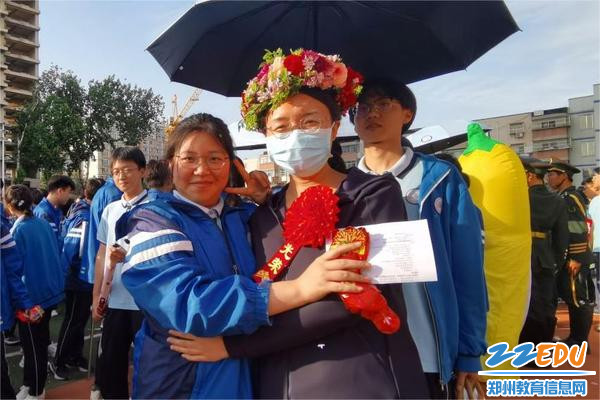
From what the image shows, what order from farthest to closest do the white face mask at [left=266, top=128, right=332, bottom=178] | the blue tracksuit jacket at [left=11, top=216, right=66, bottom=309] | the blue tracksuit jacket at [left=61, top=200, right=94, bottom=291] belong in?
1. the blue tracksuit jacket at [left=61, top=200, right=94, bottom=291]
2. the blue tracksuit jacket at [left=11, top=216, right=66, bottom=309]
3. the white face mask at [left=266, top=128, right=332, bottom=178]

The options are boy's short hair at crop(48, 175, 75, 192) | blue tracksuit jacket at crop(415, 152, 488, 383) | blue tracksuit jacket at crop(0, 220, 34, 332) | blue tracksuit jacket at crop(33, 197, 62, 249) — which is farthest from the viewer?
boy's short hair at crop(48, 175, 75, 192)

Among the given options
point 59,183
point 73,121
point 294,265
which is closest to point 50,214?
point 59,183

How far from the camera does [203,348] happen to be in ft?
4.53

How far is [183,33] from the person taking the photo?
82.1 inches

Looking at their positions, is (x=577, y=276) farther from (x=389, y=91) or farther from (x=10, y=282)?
(x=10, y=282)

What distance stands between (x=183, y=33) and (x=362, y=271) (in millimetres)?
1480

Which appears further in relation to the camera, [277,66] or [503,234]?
[503,234]

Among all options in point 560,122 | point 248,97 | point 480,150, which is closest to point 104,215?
point 248,97

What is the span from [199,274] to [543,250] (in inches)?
172

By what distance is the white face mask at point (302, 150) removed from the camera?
160cm

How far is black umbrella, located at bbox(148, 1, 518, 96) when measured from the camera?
2109mm

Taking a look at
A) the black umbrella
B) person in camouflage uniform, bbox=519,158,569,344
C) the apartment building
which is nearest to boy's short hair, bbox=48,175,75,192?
the black umbrella

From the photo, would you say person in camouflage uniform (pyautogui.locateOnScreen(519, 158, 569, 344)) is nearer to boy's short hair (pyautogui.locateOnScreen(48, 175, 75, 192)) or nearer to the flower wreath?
the flower wreath

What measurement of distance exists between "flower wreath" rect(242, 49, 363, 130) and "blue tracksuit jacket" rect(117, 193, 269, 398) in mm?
433
